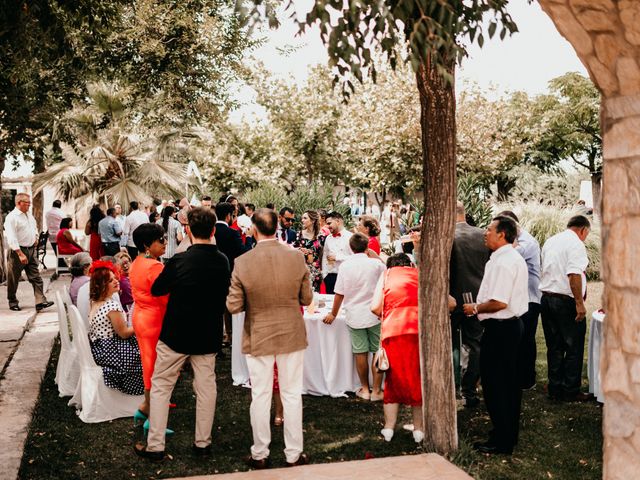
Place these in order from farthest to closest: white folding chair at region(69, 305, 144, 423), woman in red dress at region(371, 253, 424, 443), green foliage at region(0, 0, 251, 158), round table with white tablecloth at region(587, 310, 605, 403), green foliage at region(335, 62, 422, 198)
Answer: green foliage at region(335, 62, 422, 198)
green foliage at region(0, 0, 251, 158)
round table with white tablecloth at region(587, 310, 605, 403)
white folding chair at region(69, 305, 144, 423)
woman in red dress at region(371, 253, 424, 443)

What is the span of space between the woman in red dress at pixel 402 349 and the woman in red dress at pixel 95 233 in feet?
37.3

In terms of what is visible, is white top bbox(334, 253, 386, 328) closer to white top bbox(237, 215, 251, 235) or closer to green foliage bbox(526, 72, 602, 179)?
white top bbox(237, 215, 251, 235)

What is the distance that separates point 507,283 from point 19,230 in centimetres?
905

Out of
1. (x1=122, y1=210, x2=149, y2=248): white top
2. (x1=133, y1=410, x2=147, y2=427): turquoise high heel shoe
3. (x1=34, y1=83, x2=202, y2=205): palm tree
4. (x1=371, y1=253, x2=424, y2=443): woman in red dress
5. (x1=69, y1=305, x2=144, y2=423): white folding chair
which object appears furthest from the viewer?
(x1=34, y1=83, x2=202, y2=205): palm tree

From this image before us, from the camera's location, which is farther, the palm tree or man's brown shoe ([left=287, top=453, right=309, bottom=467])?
the palm tree

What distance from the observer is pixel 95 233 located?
16.2 meters

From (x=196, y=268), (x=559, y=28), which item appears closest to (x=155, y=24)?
(x=196, y=268)

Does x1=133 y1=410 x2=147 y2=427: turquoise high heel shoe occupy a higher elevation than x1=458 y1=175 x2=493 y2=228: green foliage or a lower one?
lower

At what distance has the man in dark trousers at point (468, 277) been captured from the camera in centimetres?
722

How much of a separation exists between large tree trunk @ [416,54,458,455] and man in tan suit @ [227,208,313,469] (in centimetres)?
100

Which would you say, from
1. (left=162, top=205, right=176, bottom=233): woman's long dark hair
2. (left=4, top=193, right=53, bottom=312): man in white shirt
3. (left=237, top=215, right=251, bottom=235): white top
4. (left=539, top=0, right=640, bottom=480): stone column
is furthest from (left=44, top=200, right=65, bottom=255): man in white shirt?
(left=539, top=0, right=640, bottom=480): stone column

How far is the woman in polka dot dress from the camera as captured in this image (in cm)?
664

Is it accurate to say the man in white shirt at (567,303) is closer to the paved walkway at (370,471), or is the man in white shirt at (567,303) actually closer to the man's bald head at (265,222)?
the paved walkway at (370,471)

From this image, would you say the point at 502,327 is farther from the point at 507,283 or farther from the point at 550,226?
the point at 550,226
